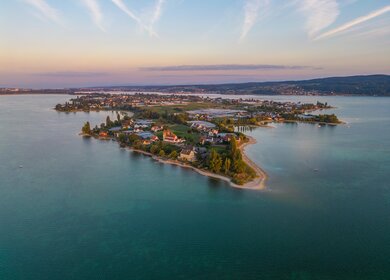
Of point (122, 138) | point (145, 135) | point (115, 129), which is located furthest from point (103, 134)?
point (145, 135)

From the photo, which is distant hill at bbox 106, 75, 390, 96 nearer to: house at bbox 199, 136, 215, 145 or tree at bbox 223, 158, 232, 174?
house at bbox 199, 136, 215, 145

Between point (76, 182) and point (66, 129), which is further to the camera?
point (66, 129)

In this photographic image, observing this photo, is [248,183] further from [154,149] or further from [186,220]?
[154,149]

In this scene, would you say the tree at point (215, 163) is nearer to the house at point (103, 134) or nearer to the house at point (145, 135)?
the house at point (145, 135)

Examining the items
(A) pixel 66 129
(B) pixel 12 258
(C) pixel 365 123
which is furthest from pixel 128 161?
(C) pixel 365 123

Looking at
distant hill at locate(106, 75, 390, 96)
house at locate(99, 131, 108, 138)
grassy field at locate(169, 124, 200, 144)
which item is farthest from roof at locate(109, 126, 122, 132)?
distant hill at locate(106, 75, 390, 96)

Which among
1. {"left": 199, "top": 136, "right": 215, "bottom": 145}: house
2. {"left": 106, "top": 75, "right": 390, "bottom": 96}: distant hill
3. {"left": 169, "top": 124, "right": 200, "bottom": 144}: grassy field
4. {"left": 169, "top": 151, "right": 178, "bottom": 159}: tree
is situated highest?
{"left": 106, "top": 75, "right": 390, "bottom": 96}: distant hill

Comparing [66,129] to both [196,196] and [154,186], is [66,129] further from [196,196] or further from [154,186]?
[196,196]

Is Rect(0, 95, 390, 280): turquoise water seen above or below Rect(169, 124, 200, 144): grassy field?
below
